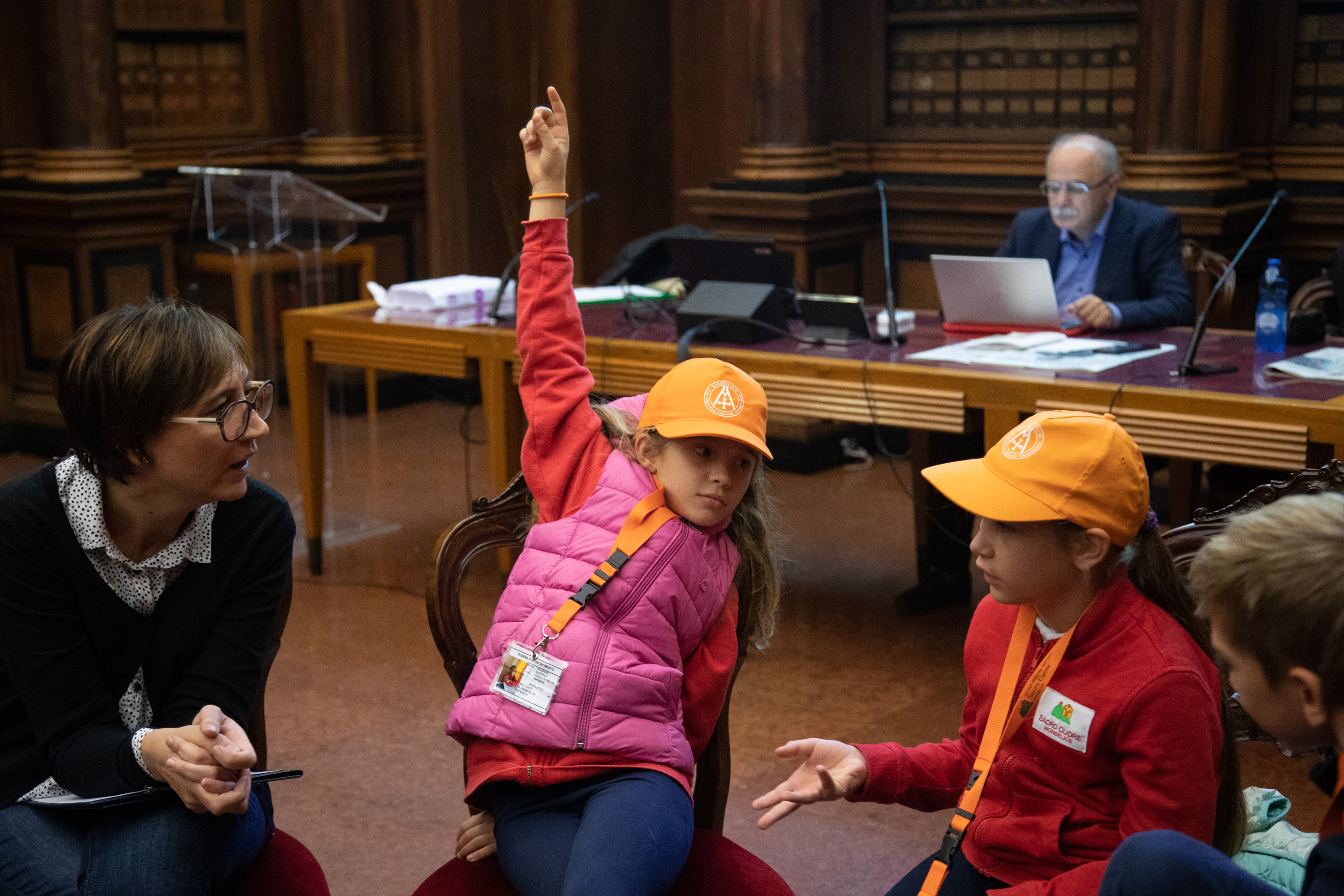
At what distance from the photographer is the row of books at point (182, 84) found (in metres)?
5.70

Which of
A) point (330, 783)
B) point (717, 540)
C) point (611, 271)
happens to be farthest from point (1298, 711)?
point (611, 271)

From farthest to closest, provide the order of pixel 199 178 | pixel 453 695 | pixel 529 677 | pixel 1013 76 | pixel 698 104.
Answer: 1. pixel 698 104
2. pixel 199 178
3. pixel 1013 76
4. pixel 453 695
5. pixel 529 677

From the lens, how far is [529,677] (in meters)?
1.68

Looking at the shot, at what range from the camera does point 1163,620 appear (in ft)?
4.80

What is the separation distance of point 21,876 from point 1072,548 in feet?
3.73

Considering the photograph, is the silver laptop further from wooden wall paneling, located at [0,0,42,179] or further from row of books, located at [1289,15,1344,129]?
wooden wall paneling, located at [0,0,42,179]

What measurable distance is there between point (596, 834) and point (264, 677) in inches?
17.8

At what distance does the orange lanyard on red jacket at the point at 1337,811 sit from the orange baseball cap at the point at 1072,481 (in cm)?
33

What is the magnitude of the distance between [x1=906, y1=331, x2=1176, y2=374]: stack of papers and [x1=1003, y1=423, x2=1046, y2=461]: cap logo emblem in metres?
1.46

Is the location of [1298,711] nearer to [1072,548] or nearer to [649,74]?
[1072,548]

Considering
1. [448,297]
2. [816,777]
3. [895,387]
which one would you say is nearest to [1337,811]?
[816,777]

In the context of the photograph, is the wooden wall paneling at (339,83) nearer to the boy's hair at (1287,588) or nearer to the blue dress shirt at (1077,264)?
the blue dress shirt at (1077,264)

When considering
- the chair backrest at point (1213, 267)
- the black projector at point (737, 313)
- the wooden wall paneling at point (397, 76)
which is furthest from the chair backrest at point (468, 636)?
the wooden wall paneling at point (397, 76)

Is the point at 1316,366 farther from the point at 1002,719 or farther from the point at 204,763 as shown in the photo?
the point at 204,763
